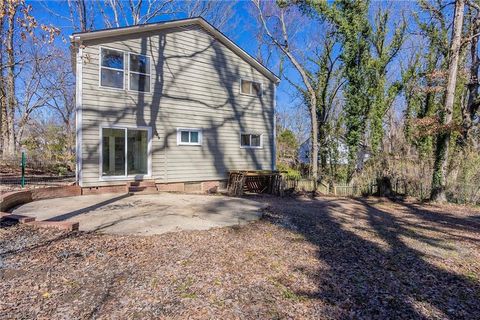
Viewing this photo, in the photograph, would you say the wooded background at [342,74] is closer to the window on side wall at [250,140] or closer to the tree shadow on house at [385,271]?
the window on side wall at [250,140]

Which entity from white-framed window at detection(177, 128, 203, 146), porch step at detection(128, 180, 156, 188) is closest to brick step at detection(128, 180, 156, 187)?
porch step at detection(128, 180, 156, 188)

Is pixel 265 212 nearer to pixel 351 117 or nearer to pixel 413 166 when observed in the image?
pixel 413 166

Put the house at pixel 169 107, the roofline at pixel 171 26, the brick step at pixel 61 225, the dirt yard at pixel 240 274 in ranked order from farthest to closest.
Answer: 1. the house at pixel 169 107
2. the roofline at pixel 171 26
3. the brick step at pixel 61 225
4. the dirt yard at pixel 240 274

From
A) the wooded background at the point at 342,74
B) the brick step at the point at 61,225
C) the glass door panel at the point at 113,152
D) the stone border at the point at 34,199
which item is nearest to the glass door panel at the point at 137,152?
the glass door panel at the point at 113,152

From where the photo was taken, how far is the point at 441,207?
9.70 metres

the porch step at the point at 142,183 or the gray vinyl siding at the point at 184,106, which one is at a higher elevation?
the gray vinyl siding at the point at 184,106

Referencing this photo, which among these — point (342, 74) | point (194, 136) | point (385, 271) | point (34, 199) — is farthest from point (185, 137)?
point (342, 74)

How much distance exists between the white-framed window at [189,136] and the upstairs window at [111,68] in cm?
249

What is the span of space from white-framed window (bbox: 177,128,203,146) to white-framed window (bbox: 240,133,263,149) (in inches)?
82.3

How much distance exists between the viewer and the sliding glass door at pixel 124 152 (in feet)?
29.8

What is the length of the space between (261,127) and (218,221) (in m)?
7.71

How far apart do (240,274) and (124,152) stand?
7106 millimetres

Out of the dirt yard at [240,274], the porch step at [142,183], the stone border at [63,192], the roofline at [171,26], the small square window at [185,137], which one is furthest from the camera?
the small square window at [185,137]

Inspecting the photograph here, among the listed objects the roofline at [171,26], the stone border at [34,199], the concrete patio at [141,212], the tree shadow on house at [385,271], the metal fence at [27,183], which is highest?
the roofline at [171,26]
